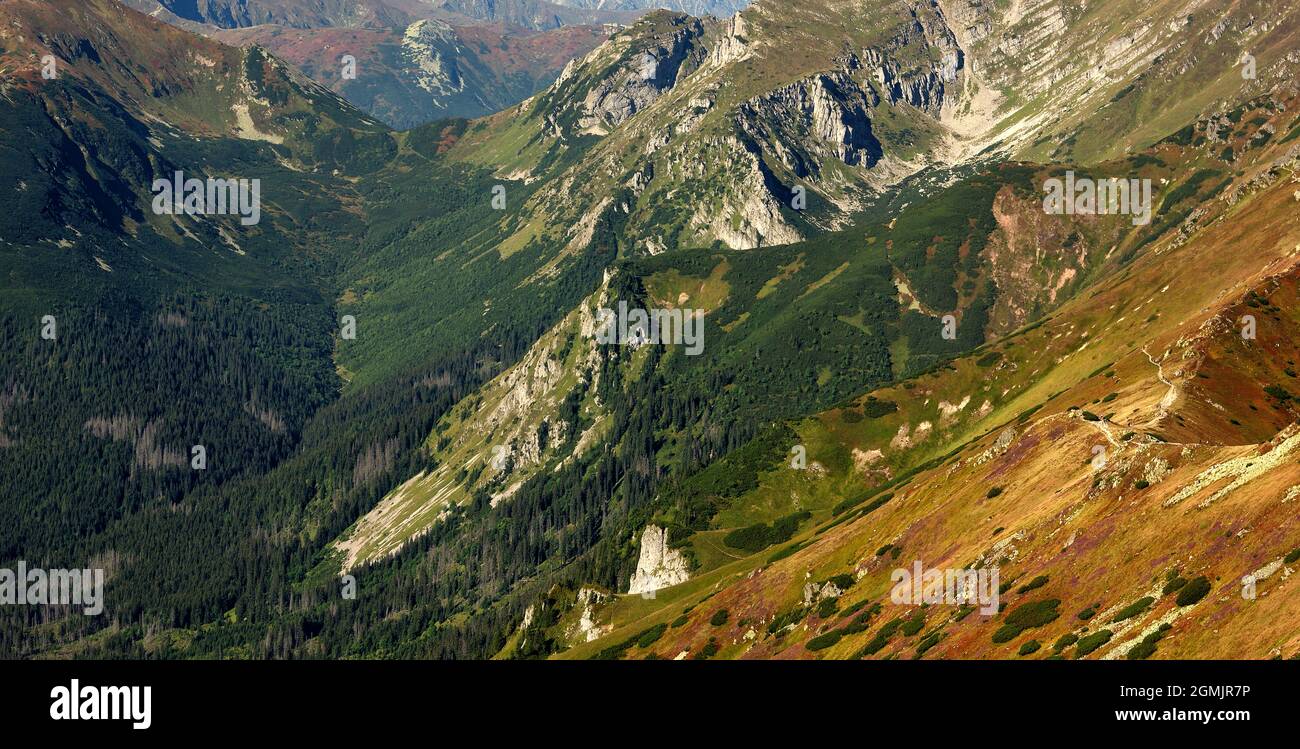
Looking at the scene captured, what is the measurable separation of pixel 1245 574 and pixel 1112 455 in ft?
140

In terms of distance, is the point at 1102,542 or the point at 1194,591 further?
the point at 1102,542

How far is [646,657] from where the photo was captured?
189 metres

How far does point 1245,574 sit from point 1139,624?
9.20 m

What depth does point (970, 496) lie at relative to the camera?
16538cm

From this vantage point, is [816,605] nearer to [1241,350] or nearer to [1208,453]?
[1208,453]

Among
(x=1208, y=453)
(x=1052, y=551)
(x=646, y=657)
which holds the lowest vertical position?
(x=646, y=657)

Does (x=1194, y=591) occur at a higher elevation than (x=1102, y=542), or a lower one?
lower
